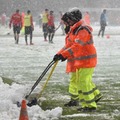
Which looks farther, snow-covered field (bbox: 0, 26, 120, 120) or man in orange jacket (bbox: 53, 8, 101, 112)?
man in orange jacket (bbox: 53, 8, 101, 112)

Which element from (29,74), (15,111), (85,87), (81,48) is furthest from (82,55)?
(29,74)

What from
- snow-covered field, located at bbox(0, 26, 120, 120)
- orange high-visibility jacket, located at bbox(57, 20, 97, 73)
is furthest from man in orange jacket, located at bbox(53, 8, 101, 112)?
snow-covered field, located at bbox(0, 26, 120, 120)

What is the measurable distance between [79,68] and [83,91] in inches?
13.2

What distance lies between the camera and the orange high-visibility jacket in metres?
6.31

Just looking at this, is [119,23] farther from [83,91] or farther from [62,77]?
[83,91]

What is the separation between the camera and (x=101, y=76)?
10742 mm

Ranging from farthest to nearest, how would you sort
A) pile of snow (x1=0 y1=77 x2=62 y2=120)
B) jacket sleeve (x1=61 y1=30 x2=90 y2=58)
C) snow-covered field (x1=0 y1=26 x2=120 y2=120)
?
jacket sleeve (x1=61 y1=30 x2=90 y2=58), snow-covered field (x1=0 y1=26 x2=120 y2=120), pile of snow (x1=0 y1=77 x2=62 y2=120)

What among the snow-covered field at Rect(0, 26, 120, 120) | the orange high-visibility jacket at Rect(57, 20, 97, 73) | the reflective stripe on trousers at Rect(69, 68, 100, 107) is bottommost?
the snow-covered field at Rect(0, 26, 120, 120)

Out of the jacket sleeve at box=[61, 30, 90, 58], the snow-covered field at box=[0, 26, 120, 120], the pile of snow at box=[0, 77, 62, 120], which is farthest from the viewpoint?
the jacket sleeve at box=[61, 30, 90, 58]

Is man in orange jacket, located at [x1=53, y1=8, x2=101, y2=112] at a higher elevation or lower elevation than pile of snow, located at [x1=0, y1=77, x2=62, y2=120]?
higher

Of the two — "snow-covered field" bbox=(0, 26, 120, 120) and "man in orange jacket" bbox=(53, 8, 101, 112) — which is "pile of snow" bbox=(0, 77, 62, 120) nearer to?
"snow-covered field" bbox=(0, 26, 120, 120)

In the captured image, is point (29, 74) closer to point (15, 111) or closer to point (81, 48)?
point (81, 48)

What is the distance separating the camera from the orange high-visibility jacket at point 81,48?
631 cm

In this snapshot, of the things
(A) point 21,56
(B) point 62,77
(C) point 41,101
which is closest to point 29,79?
(B) point 62,77
